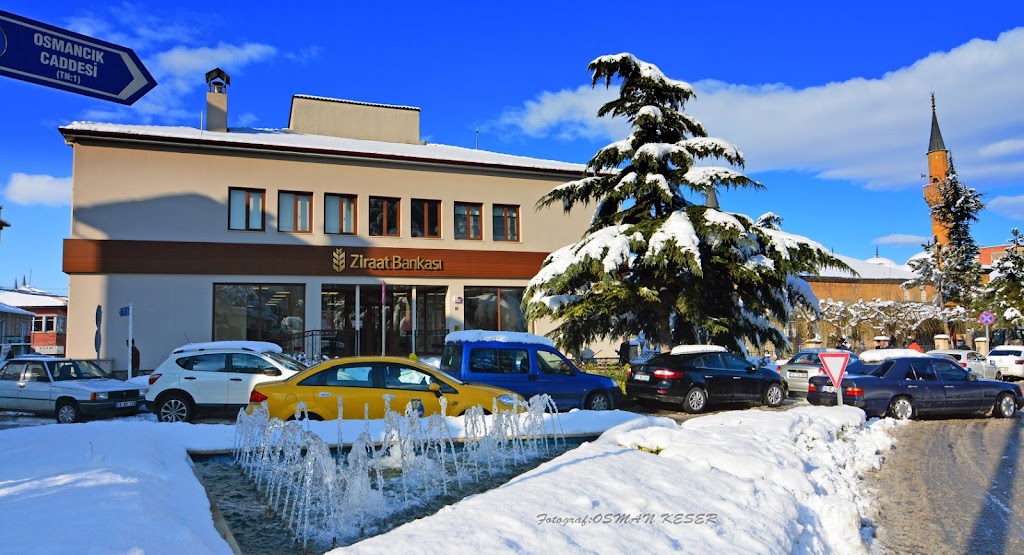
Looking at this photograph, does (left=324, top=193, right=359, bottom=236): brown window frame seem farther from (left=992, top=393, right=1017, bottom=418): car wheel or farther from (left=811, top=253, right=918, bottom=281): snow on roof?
(left=811, top=253, right=918, bottom=281): snow on roof

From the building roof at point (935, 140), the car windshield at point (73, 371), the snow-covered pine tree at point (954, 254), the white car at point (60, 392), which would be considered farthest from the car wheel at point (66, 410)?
the building roof at point (935, 140)

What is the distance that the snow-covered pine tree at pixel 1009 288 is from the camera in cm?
3738

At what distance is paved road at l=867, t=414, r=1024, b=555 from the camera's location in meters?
6.03

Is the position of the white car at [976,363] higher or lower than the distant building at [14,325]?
lower

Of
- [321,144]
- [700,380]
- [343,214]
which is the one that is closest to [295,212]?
[343,214]

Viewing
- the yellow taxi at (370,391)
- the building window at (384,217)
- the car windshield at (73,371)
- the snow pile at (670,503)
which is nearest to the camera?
the snow pile at (670,503)

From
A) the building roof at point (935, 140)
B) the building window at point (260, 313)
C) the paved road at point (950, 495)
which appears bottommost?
the paved road at point (950, 495)

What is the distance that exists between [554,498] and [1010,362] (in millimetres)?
30615

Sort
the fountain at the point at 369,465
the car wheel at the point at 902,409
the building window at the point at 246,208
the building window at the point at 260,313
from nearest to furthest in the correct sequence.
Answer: the fountain at the point at 369,465 → the car wheel at the point at 902,409 → the building window at the point at 260,313 → the building window at the point at 246,208

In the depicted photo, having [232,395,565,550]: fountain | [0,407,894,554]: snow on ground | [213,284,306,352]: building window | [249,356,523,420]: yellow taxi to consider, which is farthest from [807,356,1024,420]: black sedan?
[213,284,306,352]: building window

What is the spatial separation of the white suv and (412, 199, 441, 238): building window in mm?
12263

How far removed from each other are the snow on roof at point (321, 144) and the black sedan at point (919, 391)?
14861 mm

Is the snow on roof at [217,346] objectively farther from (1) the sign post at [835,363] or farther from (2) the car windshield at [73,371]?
(1) the sign post at [835,363]

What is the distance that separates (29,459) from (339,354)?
17249 mm
